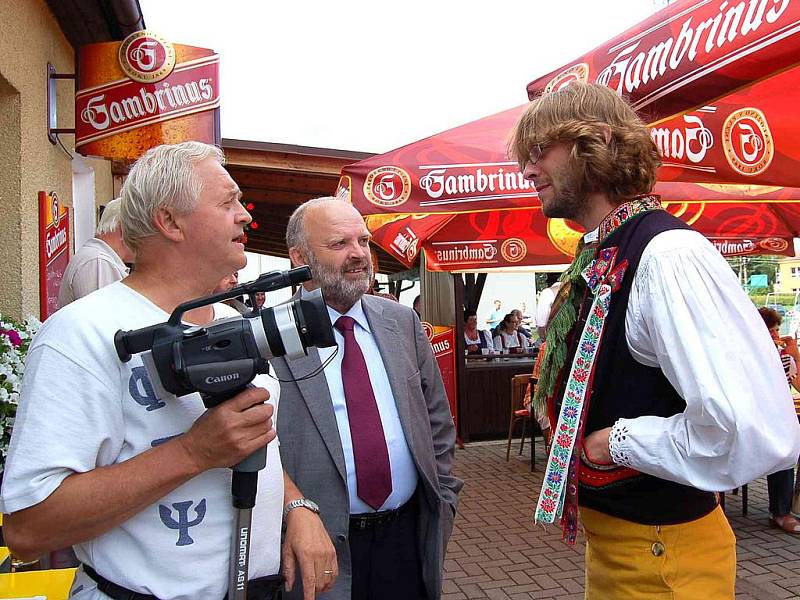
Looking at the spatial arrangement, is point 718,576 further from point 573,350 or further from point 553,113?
point 553,113

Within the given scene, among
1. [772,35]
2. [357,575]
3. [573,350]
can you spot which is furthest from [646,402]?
[772,35]

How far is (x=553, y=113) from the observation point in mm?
1873

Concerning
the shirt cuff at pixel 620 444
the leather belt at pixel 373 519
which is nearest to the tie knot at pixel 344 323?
the leather belt at pixel 373 519

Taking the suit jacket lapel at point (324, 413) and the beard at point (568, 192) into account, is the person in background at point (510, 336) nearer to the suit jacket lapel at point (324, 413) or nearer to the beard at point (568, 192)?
the suit jacket lapel at point (324, 413)

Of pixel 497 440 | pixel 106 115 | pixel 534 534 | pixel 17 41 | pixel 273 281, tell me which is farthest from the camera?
pixel 497 440

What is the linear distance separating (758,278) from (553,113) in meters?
26.5

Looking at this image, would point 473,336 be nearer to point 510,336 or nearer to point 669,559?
point 510,336

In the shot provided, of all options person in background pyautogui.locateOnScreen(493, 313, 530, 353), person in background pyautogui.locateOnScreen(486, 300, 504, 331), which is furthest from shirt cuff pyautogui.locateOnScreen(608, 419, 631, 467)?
person in background pyautogui.locateOnScreen(486, 300, 504, 331)

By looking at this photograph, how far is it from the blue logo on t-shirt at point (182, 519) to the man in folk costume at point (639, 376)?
85 centimetres

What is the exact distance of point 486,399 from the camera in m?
9.80

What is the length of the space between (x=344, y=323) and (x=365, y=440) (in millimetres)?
446

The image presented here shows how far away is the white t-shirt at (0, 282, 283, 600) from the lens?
129 cm

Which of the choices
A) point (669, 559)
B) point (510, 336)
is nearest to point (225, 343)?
point (669, 559)

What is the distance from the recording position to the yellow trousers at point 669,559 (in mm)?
1662
